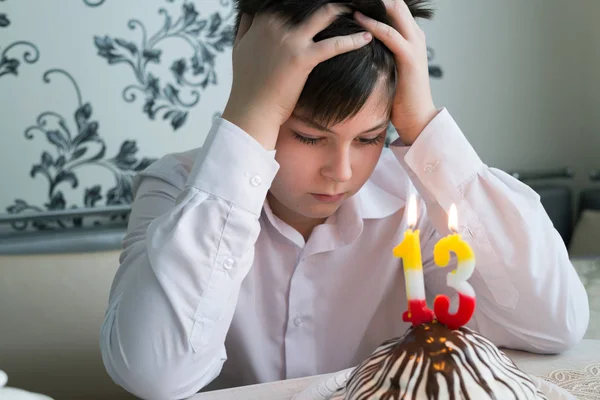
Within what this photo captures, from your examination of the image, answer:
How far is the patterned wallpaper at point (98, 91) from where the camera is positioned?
1.51 metres

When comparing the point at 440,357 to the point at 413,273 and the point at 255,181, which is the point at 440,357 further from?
the point at 255,181

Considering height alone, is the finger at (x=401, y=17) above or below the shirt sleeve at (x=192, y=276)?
above

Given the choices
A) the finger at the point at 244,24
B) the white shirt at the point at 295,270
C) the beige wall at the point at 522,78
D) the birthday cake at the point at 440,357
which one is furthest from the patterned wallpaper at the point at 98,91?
the birthday cake at the point at 440,357

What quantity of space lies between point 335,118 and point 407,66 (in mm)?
127

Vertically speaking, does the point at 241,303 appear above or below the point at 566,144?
above

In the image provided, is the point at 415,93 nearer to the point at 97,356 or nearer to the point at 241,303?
the point at 241,303

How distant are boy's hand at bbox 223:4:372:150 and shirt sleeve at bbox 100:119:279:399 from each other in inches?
1.2

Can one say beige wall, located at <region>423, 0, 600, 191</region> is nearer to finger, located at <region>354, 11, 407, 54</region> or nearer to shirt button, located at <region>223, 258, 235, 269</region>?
finger, located at <region>354, 11, 407, 54</region>

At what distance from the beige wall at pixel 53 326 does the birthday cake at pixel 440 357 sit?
936mm

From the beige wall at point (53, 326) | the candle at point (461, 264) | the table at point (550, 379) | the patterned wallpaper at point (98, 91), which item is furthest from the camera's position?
the patterned wallpaper at point (98, 91)

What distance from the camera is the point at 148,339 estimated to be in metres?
0.77

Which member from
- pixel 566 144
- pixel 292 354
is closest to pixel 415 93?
pixel 292 354

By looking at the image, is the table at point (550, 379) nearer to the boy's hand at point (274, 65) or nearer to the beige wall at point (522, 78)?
the boy's hand at point (274, 65)

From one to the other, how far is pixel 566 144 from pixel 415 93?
1344 millimetres
